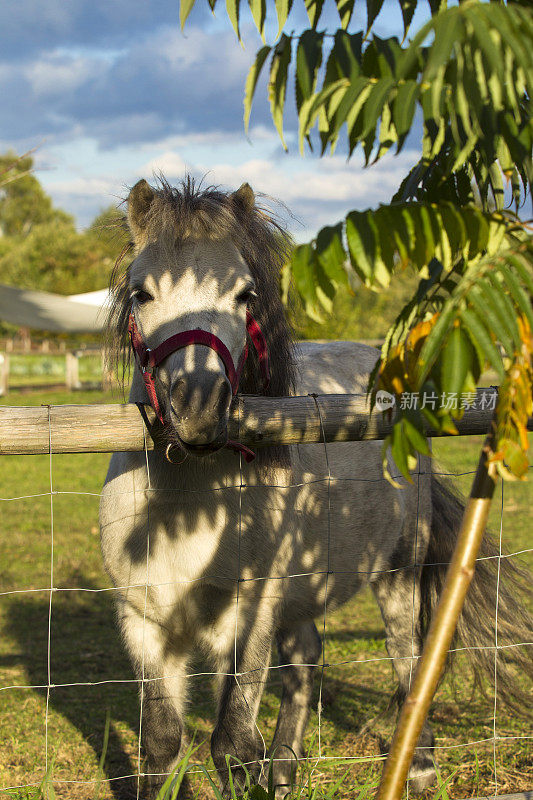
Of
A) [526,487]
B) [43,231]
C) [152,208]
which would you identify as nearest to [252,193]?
[152,208]

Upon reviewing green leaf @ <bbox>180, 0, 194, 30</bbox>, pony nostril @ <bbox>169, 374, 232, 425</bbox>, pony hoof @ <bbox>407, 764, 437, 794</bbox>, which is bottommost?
pony hoof @ <bbox>407, 764, 437, 794</bbox>

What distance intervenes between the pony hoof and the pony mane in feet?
6.50

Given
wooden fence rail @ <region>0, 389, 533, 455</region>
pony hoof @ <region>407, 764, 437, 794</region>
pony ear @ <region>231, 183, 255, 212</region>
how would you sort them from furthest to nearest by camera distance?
pony hoof @ <region>407, 764, 437, 794</region>
pony ear @ <region>231, 183, 255, 212</region>
wooden fence rail @ <region>0, 389, 533, 455</region>

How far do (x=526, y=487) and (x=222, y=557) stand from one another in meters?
8.32

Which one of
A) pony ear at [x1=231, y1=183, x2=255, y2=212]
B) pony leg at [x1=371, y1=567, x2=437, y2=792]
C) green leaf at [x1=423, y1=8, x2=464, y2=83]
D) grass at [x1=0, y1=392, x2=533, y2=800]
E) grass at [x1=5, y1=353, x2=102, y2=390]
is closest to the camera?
green leaf at [x1=423, y1=8, x2=464, y2=83]

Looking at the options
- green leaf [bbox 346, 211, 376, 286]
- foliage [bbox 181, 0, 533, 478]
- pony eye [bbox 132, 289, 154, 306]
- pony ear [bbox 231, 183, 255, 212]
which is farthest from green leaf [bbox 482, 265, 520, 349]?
pony ear [bbox 231, 183, 255, 212]

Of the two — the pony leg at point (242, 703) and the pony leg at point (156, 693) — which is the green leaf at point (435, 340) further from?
the pony leg at point (156, 693)

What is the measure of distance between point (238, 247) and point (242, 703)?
1.59 meters

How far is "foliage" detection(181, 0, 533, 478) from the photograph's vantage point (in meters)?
0.99

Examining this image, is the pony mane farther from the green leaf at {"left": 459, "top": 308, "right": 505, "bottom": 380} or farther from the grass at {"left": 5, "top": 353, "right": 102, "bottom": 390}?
the grass at {"left": 5, "top": 353, "right": 102, "bottom": 390}

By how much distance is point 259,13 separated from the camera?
1.11m

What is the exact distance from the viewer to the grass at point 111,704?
3135 millimetres

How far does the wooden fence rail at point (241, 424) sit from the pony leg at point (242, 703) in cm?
75

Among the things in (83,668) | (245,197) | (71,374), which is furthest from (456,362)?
(71,374)
